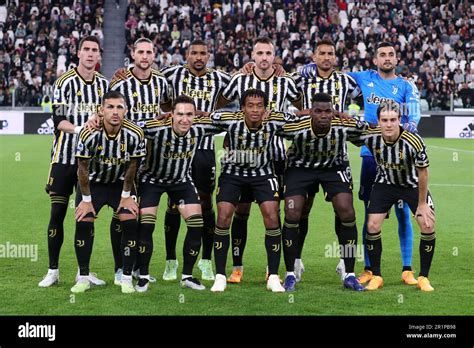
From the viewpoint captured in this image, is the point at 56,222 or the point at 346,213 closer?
the point at 346,213

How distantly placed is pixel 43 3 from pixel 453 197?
831 inches

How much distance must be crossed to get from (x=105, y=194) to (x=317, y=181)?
1905 millimetres

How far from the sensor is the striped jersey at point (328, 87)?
24.0ft

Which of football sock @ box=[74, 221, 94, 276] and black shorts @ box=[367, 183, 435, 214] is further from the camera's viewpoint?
black shorts @ box=[367, 183, 435, 214]

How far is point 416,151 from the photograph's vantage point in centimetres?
680

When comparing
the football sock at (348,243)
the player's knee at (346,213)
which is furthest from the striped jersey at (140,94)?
the football sock at (348,243)

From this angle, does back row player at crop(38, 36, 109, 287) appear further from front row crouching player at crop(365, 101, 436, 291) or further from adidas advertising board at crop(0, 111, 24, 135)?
adidas advertising board at crop(0, 111, 24, 135)

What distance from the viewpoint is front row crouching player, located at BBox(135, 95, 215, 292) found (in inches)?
268

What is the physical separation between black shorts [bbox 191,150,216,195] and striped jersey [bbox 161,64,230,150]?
8 cm

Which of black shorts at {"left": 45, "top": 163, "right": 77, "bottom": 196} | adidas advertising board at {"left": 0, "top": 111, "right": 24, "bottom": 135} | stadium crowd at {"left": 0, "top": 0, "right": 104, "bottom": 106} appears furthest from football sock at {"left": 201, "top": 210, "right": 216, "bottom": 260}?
adidas advertising board at {"left": 0, "top": 111, "right": 24, "bottom": 135}

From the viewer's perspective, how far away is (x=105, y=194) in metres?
6.87

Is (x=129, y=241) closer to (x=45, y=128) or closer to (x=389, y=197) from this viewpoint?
(x=389, y=197)

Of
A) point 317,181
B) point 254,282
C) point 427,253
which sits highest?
point 317,181

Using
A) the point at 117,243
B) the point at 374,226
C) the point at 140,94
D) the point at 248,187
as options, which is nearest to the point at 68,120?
the point at 140,94
